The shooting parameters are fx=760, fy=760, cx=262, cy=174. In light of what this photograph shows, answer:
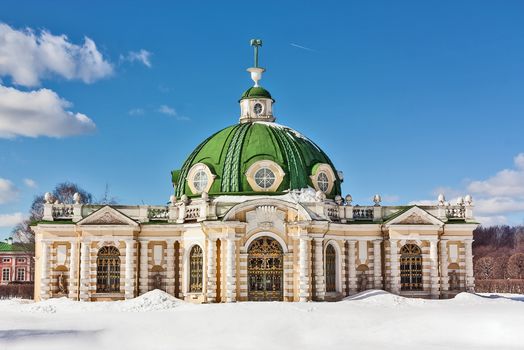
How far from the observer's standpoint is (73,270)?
44531mm

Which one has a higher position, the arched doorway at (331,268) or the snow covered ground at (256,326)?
the arched doorway at (331,268)

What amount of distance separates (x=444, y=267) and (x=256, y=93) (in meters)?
16.7

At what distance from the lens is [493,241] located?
455 feet

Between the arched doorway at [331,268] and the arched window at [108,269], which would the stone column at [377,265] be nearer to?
the arched doorway at [331,268]

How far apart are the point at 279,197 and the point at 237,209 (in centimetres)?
268

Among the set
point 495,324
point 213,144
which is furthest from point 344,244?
point 495,324

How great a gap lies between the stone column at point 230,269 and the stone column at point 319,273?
15.3 ft

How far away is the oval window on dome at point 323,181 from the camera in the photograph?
46.8 metres

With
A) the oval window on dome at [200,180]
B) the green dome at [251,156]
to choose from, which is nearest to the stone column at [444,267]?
the green dome at [251,156]

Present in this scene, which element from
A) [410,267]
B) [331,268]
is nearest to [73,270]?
[331,268]

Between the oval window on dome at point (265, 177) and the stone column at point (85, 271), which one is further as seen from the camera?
the oval window on dome at point (265, 177)

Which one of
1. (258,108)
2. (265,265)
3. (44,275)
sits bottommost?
(44,275)

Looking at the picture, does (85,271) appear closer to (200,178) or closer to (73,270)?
(73,270)

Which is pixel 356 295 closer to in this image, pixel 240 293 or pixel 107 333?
pixel 240 293
